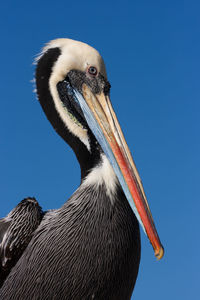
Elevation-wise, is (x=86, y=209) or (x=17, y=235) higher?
(x=86, y=209)

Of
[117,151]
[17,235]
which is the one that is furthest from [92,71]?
[17,235]

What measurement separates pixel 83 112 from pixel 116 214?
4.14ft

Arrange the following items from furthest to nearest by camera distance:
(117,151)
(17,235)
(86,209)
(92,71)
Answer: (92,71)
(117,151)
(17,235)
(86,209)

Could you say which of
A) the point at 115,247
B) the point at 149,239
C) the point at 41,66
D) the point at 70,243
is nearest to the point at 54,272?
the point at 70,243

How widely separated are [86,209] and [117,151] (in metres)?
0.71

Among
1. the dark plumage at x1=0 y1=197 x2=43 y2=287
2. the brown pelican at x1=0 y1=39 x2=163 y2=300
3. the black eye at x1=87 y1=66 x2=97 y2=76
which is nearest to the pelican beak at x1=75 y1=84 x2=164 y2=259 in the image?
the brown pelican at x1=0 y1=39 x2=163 y2=300

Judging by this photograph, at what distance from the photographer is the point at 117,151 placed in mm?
4930

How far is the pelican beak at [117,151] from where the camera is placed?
451cm

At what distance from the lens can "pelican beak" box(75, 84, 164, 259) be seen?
178 inches

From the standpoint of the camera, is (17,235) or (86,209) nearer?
(86,209)

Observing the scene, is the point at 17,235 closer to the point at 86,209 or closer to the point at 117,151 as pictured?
the point at 86,209

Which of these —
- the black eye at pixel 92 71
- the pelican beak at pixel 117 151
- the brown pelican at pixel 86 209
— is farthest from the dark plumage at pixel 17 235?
the black eye at pixel 92 71

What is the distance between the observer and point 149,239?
443 cm

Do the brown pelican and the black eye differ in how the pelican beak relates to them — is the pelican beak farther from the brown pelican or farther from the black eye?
the black eye
